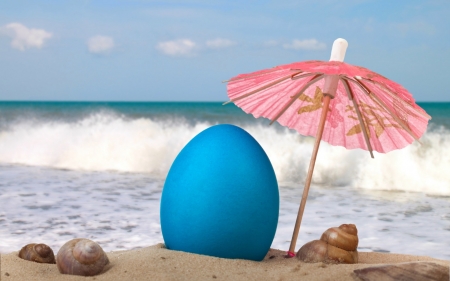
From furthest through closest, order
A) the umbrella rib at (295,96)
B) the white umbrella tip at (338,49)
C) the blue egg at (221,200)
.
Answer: the umbrella rib at (295,96) → the white umbrella tip at (338,49) → the blue egg at (221,200)

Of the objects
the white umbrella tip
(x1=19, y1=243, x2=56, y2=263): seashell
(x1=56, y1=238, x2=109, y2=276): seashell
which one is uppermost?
the white umbrella tip

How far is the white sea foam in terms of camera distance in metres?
10.3

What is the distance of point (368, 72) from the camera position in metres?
3.89

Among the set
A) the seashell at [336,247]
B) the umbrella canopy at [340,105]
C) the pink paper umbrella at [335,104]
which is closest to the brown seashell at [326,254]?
the seashell at [336,247]

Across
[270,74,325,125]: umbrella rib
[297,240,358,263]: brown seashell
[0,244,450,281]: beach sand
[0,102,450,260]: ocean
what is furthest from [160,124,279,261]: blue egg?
[0,102,450,260]: ocean

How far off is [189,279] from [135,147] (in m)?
9.82

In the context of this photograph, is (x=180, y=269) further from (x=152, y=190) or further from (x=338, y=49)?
(x=152, y=190)

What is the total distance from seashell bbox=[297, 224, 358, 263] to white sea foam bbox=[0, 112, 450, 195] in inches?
241

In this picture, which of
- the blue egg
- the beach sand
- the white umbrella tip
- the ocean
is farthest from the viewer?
the ocean

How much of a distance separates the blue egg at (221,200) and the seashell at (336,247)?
14.5 inches

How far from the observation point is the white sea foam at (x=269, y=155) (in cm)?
1028

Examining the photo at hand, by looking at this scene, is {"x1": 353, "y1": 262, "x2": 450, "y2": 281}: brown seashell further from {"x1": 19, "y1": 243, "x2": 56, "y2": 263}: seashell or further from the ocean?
{"x1": 19, "y1": 243, "x2": 56, "y2": 263}: seashell

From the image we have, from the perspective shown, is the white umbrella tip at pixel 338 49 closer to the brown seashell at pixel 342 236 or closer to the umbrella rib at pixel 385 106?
the umbrella rib at pixel 385 106

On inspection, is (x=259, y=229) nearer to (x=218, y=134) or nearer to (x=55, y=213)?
(x=218, y=134)
